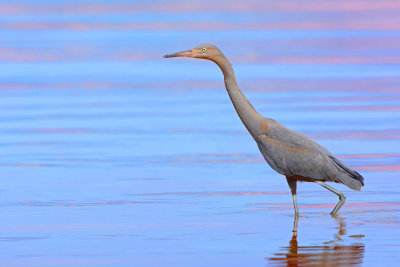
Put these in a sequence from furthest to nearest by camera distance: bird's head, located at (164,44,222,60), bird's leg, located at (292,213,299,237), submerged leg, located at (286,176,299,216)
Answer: bird's head, located at (164,44,222,60), submerged leg, located at (286,176,299,216), bird's leg, located at (292,213,299,237)

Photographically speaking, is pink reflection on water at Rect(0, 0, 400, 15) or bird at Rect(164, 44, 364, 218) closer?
bird at Rect(164, 44, 364, 218)

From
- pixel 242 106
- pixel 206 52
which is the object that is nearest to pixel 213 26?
pixel 206 52

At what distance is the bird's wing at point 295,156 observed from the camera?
44.1 ft

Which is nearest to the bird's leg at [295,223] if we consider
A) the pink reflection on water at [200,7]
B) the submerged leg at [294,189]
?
the submerged leg at [294,189]

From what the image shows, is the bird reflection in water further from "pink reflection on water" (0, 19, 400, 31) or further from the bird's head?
"pink reflection on water" (0, 19, 400, 31)

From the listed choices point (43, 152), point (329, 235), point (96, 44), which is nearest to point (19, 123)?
point (43, 152)

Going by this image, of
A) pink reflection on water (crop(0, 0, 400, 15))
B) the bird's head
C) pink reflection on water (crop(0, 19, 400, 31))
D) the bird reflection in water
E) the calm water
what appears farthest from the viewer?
pink reflection on water (crop(0, 0, 400, 15))

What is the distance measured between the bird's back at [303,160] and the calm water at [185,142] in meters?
0.39

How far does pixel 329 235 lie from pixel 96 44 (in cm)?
1949

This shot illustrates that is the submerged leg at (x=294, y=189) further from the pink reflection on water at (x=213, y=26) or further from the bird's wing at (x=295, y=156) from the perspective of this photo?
the pink reflection on water at (x=213, y=26)

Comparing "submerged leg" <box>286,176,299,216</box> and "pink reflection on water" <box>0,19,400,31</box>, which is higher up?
"pink reflection on water" <box>0,19,400,31</box>

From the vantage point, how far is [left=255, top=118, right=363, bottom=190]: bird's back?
44.0 feet

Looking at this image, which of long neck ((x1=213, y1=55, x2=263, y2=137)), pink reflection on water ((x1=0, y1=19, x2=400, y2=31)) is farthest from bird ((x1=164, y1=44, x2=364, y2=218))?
pink reflection on water ((x1=0, y1=19, x2=400, y2=31))

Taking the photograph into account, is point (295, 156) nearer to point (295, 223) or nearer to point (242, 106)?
point (242, 106)
